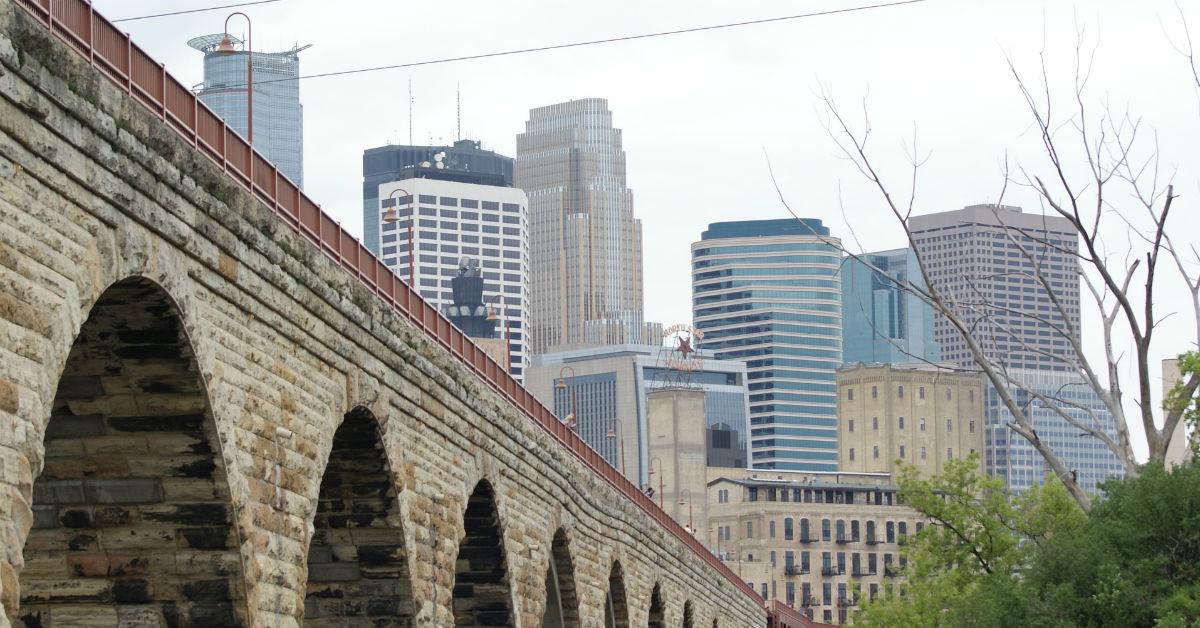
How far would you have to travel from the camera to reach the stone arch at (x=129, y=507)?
23.0 m

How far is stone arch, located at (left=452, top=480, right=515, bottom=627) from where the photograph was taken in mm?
39438

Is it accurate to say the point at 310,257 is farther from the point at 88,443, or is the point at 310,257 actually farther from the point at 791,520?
the point at 791,520

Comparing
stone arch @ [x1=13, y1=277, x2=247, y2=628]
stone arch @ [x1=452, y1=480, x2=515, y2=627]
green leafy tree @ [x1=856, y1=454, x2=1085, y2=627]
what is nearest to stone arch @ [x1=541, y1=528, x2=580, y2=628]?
stone arch @ [x1=452, y1=480, x2=515, y2=627]

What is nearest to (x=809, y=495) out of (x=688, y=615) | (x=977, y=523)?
(x=688, y=615)

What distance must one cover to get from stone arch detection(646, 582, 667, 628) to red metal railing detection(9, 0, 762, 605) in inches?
966

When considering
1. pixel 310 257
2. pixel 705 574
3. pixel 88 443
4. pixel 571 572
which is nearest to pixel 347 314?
pixel 310 257

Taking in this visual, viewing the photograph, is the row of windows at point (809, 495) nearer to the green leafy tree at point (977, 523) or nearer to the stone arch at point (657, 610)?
the stone arch at point (657, 610)

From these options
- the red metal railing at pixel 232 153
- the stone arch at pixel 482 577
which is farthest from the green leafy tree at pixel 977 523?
the red metal railing at pixel 232 153

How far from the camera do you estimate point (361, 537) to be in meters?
31.6

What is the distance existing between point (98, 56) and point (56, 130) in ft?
6.24

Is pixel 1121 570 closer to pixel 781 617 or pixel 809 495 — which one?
pixel 781 617

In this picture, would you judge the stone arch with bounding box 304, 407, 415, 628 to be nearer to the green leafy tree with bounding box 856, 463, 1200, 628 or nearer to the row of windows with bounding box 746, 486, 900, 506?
the green leafy tree with bounding box 856, 463, 1200, 628

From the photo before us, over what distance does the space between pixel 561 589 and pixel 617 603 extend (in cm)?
905

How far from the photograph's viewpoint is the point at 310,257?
27.2 m
